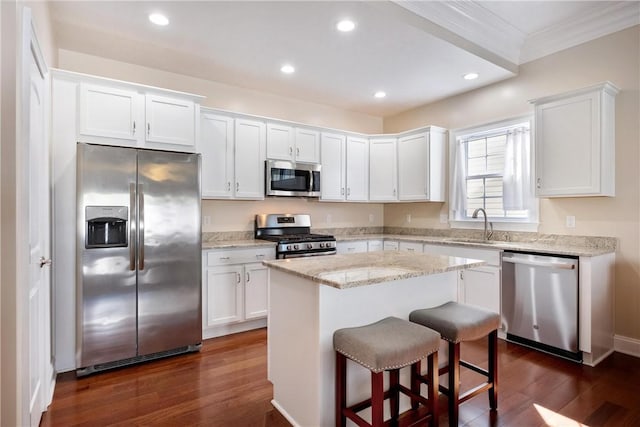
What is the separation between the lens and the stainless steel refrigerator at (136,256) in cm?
267

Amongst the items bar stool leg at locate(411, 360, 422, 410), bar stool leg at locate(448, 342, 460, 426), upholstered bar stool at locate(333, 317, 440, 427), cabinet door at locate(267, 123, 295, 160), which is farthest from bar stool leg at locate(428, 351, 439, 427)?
cabinet door at locate(267, 123, 295, 160)

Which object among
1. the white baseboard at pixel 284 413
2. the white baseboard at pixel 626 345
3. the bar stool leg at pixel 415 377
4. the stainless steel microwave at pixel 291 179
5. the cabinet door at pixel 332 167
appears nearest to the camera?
the white baseboard at pixel 284 413

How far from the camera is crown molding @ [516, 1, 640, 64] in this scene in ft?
9.87

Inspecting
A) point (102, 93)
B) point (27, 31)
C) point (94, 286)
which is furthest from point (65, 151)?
point (27, 31)

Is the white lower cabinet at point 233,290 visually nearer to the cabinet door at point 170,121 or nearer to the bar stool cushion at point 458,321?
the cabinet door at point 170,121

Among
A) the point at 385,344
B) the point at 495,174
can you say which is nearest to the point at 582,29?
the point at 495,174

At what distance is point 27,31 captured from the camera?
1.67m

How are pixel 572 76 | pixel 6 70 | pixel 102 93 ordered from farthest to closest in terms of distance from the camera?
pixel 572 76 → pixel 102 93 → pixel 6 70

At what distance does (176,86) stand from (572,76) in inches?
161

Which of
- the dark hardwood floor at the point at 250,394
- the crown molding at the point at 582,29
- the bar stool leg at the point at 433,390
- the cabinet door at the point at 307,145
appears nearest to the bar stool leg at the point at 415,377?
the dark hardwood floor at the point at 250,394

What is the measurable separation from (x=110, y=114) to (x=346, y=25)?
207cm

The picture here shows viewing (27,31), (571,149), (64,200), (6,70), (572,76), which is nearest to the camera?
(6,70)

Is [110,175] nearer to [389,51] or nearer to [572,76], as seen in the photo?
[389,51]

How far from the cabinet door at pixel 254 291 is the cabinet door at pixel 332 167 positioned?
1420 mm
